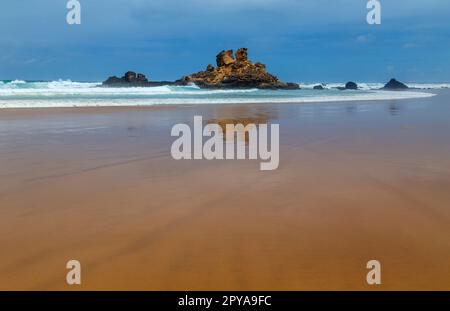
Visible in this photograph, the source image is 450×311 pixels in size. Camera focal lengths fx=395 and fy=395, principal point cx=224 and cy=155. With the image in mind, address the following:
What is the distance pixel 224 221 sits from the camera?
3.07 meters

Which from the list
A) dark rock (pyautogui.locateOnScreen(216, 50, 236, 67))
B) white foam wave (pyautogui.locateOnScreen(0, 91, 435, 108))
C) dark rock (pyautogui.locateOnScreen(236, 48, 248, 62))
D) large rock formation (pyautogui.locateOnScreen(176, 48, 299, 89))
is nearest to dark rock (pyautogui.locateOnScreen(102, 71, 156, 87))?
large rock formation (pyautogui.locateOnScreen(176, 48, 299, 89))

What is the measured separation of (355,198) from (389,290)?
148cm

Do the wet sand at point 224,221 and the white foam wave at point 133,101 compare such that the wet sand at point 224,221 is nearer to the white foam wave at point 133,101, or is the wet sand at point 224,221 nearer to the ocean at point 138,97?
the white foam wave at point 133,101

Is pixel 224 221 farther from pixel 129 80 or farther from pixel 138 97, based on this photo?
pixel 129 80

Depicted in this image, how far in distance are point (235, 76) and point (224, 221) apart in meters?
49.2

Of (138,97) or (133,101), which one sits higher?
(138,97)

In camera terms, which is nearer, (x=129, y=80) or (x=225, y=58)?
(x=225, y=58)

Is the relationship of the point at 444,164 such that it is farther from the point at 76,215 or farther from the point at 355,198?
the point at 76,215

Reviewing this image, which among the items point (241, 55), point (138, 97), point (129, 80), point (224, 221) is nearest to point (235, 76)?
point (241, 55)

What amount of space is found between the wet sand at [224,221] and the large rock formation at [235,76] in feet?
148

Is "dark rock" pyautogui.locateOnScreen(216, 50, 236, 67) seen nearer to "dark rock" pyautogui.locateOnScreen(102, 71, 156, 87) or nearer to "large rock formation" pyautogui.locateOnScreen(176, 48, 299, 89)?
"large rock formation" pyautogui.locateOnScreen(176, 48, 299, 89)

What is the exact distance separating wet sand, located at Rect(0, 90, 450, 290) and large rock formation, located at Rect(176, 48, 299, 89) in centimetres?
4518

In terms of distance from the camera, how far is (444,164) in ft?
16.2

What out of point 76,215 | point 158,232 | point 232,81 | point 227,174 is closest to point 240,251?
point 158,232
